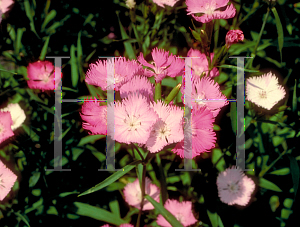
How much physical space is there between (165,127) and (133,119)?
10 centimetres

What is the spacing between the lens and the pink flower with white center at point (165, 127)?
72cm

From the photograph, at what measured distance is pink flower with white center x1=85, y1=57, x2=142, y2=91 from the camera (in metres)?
0.81

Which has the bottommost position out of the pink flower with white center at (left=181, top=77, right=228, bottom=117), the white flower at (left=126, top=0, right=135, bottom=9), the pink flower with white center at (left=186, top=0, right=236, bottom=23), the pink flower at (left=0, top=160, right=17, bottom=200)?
the pink flower at (left=0, top=160, right=17, bottom=200)

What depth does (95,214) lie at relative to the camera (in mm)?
1157

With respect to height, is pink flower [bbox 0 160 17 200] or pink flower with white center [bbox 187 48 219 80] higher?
pink flower with white center [bbox 187 48 219 80]

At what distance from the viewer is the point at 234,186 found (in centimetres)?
132

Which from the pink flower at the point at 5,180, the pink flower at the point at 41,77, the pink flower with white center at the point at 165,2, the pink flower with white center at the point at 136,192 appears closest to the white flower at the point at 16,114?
the pink flower at the point at 41,77

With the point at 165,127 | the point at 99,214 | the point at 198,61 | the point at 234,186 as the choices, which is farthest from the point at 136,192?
the point at 198,61

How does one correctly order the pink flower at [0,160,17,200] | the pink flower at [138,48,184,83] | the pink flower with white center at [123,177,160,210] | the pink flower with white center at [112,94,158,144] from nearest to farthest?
the pink flower with white center at [112,94,158,144] < the pink flower at [138,48,184,83] < the pink flower at [0,160,17,200] < the pink flower with white center at [123,177,160,210]

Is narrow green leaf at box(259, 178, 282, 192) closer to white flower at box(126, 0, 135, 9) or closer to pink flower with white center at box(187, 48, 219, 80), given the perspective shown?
pink flower with white center at box(187, 48, 219, 80)

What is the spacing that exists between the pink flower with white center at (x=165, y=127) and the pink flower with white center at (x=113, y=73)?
136 millimetres

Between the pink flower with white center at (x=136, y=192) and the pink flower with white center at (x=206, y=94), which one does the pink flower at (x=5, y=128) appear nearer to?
the pink flower with white center at (x=136, y=192)

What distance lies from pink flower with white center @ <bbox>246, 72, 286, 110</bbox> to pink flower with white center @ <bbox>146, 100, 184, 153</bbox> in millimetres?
663

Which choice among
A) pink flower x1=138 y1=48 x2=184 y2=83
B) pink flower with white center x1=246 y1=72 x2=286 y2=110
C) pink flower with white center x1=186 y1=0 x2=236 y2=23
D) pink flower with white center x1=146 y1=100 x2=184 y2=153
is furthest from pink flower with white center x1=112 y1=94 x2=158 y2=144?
pink flower with white center x1=246 y1=72 x2=286 y2=110
